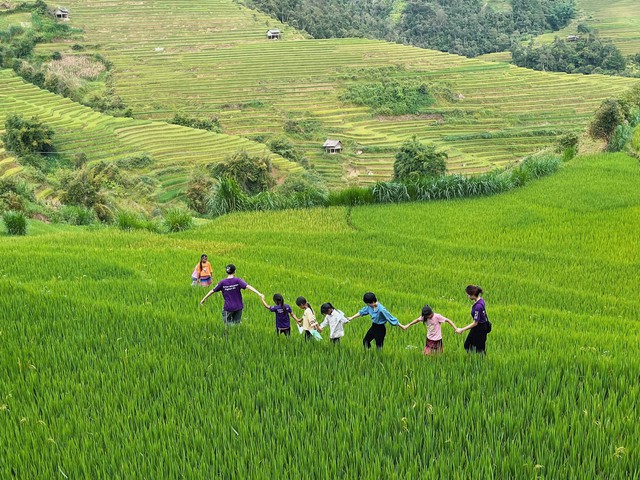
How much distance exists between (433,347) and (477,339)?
1.25 ft

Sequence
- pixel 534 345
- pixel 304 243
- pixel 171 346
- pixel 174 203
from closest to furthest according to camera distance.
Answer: pixel 171 346 < pixel 534 345 < pixel 304 243 < pixel 174 203

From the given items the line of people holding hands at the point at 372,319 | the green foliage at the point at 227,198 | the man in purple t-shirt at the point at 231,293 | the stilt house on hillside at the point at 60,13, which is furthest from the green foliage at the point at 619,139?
the stilt house on hillside at the point at 60,13

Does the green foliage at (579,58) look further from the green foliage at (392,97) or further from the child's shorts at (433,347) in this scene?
the child's shorts at (433,347)

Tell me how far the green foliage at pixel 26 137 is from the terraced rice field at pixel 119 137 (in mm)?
1358

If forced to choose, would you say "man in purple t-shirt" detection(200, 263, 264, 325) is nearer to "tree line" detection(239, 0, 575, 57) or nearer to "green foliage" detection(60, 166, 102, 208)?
"green foliage" detection(60, 166, 102, 208)

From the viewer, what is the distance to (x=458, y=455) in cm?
338

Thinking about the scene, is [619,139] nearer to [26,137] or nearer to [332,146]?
[332,146]

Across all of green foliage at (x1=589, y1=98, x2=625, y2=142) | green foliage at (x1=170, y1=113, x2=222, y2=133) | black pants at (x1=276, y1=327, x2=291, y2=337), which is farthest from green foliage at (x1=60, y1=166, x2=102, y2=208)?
green foliage at (x1=170, y1=113, x2=222, y2=133)

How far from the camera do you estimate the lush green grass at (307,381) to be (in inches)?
134

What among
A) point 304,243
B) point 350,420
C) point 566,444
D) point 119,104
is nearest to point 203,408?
point 350,420

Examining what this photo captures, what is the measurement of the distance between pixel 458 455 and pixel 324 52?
7107 cm

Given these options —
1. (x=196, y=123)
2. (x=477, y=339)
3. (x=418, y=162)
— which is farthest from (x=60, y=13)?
(x=477, y=339)

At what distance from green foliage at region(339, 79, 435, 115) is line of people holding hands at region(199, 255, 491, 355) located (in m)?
53.5

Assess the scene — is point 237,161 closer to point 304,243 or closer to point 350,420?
point 304,243
